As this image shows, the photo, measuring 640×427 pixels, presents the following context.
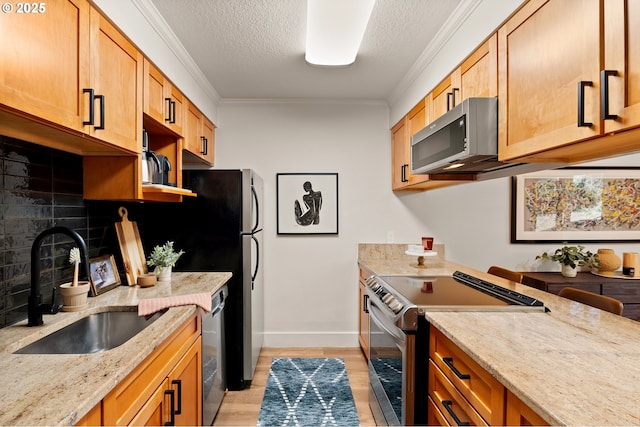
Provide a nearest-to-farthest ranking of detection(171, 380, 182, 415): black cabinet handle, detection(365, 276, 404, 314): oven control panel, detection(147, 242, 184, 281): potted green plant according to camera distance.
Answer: detection(171, 380, 182, 415): black cabinet handle → detection(365, 276, 404, 314): oven control panel → detection(147, 242, 184, 281): potted green plant

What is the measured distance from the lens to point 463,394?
1275 mm

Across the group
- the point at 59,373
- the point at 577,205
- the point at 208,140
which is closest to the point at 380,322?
the point at 59,373

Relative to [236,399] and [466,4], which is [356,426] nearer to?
[236,399]

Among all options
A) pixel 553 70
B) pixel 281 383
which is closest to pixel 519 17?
pixel 553 70

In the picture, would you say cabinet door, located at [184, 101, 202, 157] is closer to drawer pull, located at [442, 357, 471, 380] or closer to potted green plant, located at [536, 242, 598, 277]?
drawer pull, located at [442, 357, 471, 380]

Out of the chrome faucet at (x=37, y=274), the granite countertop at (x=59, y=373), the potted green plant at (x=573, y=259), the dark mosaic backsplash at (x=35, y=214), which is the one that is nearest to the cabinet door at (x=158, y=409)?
the granite countertop at (x=59, y=373)

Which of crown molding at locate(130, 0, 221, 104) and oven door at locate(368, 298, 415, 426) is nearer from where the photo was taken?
oven door at locate(368, 298, 415, 426)

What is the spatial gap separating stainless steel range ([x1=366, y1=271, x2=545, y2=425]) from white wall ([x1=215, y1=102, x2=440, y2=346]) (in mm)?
1259

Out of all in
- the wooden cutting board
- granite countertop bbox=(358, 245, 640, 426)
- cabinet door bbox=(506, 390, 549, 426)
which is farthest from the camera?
the wooden cutting board

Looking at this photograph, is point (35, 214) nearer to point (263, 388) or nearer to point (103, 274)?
point (103, 274)

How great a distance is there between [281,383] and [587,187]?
10.7ft

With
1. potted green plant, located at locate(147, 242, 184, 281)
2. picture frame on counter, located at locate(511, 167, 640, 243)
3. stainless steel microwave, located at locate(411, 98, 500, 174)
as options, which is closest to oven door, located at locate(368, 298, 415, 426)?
stainless steel microwave, located at locate(411, 98, 500, 174)

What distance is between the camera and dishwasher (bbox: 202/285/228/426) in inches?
80.1

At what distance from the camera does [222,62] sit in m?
2.63
